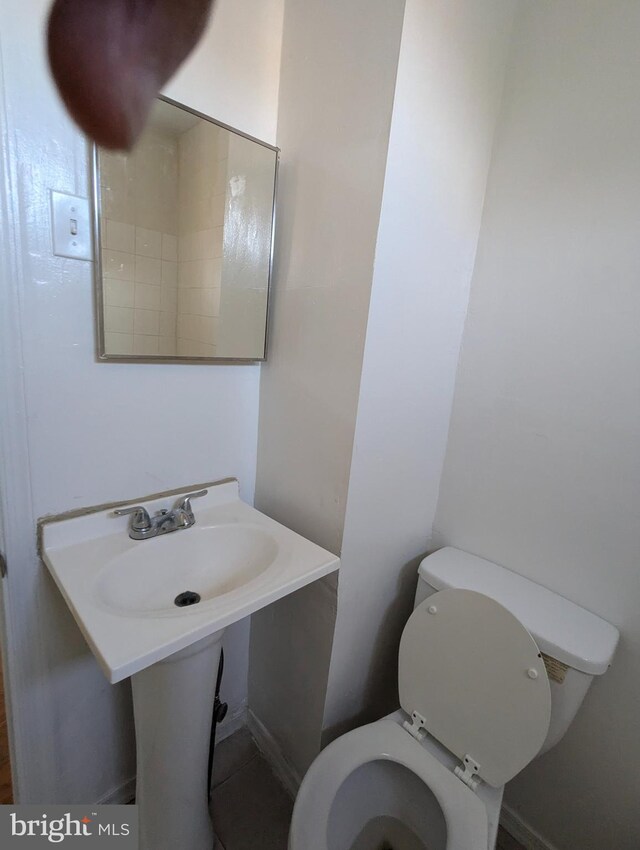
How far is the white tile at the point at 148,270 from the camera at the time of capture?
826mm

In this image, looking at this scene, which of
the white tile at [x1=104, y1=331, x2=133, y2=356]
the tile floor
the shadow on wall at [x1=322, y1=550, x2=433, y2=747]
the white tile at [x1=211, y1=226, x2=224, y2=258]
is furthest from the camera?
the shadow on wall at [x1=322, y1=550, x2=433, y2=747]

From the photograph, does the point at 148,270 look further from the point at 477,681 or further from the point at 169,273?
the point at 477,681

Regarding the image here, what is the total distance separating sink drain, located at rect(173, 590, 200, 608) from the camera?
2.92 ft

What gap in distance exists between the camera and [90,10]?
518 millimetres

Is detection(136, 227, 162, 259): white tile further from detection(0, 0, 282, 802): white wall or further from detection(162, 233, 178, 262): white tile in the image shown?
detection(0, 0, 282, 802): white wall

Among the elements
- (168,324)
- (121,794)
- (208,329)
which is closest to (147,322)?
(168,324)

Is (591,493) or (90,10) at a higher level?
(90,10)

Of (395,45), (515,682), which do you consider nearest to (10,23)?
(395,45)

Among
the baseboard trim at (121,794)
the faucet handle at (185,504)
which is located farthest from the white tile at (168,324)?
the baseboard trim at (121,794)

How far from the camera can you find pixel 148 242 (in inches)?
32.4

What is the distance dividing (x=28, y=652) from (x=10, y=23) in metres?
1.22

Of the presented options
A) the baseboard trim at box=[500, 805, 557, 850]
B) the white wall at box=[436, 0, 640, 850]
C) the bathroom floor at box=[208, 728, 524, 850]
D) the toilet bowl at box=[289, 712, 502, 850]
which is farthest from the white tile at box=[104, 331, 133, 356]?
the baseboard trim at box=[500, 805, 557, 850]

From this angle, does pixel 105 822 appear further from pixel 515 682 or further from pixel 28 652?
pixel 515 682

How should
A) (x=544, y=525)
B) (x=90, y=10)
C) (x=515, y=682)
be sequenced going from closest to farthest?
1. (x=90, y=10)
2. (x=515, y=682)
3. (x=544, y=525)
